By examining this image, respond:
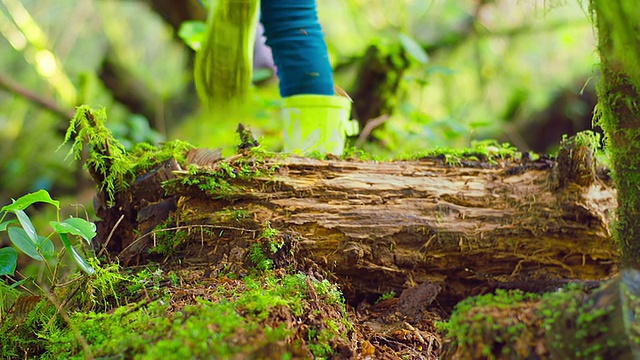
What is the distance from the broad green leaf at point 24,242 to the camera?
1456mm

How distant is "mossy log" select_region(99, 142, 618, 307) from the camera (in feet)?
5.62

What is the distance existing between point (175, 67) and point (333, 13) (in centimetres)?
347

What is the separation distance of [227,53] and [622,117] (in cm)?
143

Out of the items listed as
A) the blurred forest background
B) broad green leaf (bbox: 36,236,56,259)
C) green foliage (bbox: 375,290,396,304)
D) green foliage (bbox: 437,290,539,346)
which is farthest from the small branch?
green foliage (bbox: 437,290,539,346)

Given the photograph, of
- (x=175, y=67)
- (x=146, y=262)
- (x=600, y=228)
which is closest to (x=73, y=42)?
(x=175, y=67)

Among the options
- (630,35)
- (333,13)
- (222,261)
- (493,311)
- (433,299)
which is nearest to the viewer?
(493,311)

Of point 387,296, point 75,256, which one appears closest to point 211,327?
point 75,256

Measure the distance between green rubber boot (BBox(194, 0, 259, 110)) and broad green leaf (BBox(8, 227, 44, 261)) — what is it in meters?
0.88

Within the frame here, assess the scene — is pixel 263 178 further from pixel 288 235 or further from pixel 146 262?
pixel 146 262

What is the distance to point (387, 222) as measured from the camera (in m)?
1.82

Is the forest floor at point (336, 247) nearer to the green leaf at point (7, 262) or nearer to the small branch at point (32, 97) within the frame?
the green leaf at point (7, 262)

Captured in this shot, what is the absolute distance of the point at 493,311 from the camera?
3.57ft

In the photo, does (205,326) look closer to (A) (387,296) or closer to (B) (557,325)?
(B) (557,325)

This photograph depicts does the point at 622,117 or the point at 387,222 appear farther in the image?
the point at 387,222
